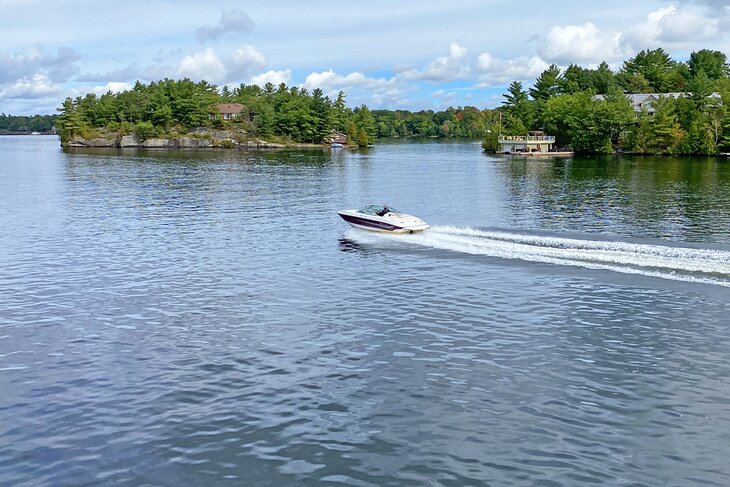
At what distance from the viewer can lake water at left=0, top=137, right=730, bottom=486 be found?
66.0 ft

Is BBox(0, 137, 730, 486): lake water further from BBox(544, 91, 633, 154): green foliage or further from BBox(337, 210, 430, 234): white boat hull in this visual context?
BBox(544, 91, 633, 154): green foliage

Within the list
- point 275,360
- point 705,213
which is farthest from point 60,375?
point 705,213

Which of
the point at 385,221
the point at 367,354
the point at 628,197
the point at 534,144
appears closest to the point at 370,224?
the point at 385,221

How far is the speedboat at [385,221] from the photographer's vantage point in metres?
55.5

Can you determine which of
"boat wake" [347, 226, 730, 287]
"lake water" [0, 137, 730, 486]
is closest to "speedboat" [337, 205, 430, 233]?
"boat wake" [347, 226, 730, 287]

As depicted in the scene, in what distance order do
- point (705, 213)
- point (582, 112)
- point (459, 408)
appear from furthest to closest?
point (582, 112)
point (705, 213)
point (459, 408)

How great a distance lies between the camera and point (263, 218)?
7075 cm

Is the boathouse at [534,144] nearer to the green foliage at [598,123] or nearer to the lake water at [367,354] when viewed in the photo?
the green foliage at [598,123]

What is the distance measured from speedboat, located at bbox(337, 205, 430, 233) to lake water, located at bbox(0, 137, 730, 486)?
1484 mm

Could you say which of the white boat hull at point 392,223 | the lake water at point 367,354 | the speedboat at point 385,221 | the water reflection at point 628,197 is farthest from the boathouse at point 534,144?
the white boat hull at point 392,223

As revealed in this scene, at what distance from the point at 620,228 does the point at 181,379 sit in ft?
148

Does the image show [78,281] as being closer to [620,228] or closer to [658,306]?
[658,306]

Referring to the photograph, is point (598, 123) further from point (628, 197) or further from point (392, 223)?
point (392, 223)

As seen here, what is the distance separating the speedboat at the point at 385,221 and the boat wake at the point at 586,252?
0.70 meters
